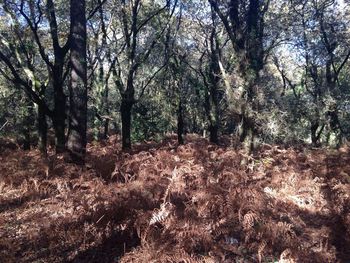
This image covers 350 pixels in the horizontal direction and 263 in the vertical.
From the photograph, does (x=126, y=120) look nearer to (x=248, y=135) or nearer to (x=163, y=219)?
(x=248, y=135)

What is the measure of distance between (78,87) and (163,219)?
16.0 ft

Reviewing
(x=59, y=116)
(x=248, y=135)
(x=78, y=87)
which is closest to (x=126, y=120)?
(x=59, y=116)

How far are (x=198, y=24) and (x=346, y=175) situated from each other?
1387 centimetres

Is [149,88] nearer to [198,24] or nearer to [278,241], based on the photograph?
[198,24]

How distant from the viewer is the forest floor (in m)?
4.74

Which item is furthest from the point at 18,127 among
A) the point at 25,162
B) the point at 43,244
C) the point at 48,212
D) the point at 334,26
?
the point at 334,26

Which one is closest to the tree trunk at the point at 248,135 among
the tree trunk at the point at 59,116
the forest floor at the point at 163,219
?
the forest floor at the point at 163,219

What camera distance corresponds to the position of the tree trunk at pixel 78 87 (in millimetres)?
8672

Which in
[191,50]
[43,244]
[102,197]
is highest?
[191,50]

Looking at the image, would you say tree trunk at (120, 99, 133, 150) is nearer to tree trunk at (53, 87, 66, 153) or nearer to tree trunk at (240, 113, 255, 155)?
tree trunk at (53, 87, 66, 153)

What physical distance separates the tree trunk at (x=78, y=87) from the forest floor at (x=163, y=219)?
3.52ft

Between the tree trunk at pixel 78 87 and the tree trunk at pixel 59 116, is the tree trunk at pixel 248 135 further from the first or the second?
the tree trunk at pixel 59 116

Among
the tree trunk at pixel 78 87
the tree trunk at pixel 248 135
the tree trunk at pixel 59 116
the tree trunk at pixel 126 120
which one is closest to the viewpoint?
the tree trunk at pixel 78 87

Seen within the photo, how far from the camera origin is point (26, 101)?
14266mm
